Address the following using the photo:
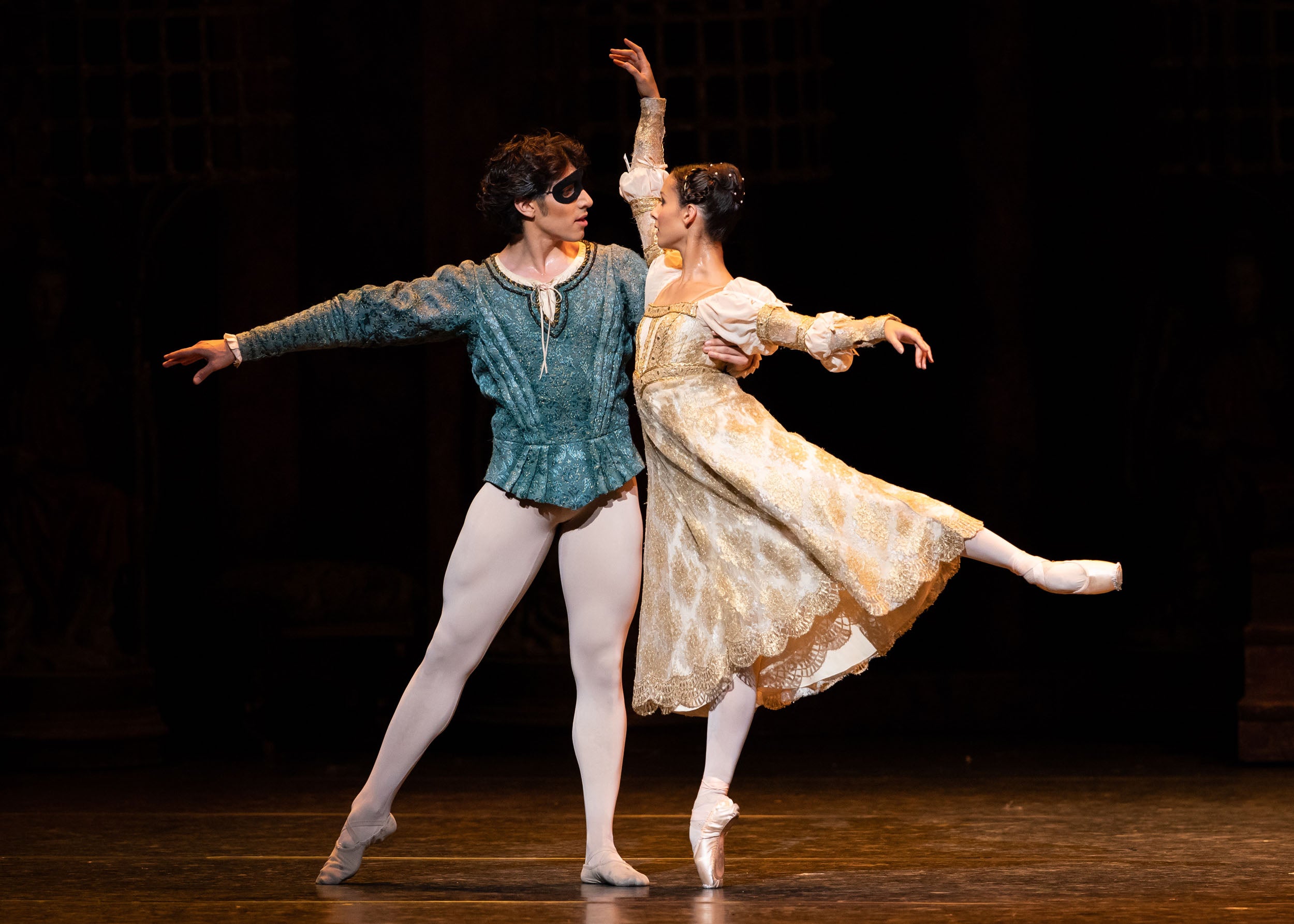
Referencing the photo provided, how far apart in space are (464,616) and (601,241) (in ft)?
11.9

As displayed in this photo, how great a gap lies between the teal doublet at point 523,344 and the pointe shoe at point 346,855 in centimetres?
80

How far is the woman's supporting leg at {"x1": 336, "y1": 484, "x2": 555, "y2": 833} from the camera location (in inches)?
146

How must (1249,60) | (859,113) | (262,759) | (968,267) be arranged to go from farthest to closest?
(859,113) → (968,267) → (1249,60) → (262,759)

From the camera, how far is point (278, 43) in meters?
7.75

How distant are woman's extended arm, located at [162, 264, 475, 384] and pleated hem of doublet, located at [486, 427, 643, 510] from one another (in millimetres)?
309

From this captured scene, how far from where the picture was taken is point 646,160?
13.0 feet

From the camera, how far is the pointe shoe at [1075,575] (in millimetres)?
3516

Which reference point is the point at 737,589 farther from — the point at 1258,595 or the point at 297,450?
the point at 297,450

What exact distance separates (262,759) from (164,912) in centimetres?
252

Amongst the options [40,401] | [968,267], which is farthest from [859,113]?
[40,401]

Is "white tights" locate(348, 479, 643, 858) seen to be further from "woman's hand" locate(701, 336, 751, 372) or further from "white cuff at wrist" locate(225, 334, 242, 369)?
"white cuff at wrist" locate(225, 334, 242, 369)

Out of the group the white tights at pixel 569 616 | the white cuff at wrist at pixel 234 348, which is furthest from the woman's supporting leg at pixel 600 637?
the white cuff at wrist at pixel 234 348

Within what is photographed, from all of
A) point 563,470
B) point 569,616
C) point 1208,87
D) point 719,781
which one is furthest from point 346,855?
point 1208,87

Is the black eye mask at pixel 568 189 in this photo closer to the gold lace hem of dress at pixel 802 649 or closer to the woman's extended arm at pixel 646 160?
the woman's extended arm at pixel 646 160
